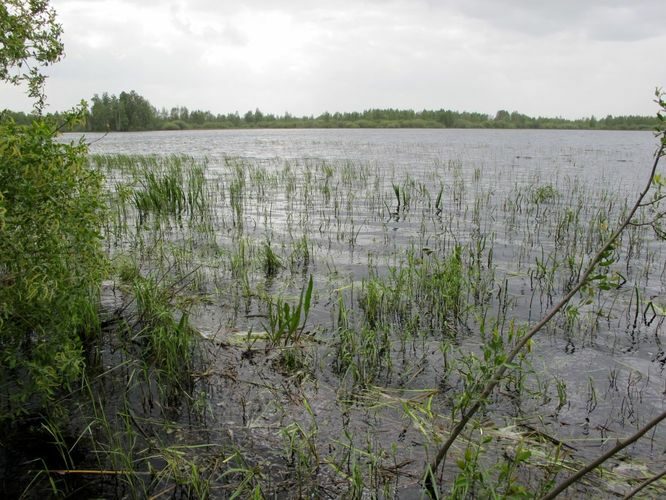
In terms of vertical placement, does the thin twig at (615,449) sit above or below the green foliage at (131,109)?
below

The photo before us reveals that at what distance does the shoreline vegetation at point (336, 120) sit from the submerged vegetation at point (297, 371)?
82836mm

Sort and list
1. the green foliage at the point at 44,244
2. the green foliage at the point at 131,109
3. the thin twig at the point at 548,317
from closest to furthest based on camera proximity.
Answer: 1. the thin twig at the point at 548,317
2. the green foliage at the point at 44,244
3. the green foliage at the point at 131,109

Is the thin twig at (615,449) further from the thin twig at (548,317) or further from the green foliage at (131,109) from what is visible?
the green foliage at (131,109)

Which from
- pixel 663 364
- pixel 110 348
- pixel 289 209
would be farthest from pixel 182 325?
pixel 289 209

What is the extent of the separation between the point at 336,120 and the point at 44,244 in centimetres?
13224

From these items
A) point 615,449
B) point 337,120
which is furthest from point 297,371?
point 337,120

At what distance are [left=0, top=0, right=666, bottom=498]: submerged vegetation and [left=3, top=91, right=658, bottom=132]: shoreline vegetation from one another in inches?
3261

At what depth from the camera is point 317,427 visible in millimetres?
4531

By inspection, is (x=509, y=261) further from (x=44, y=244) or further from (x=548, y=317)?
(x=44, y=244)

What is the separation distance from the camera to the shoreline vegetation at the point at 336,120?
303 feet

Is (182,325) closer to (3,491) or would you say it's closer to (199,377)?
(199,377)

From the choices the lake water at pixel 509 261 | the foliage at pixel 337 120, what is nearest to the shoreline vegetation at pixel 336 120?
the foliage at pixel 337 120

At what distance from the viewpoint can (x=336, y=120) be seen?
131125 mm

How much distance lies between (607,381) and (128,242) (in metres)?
9.70
